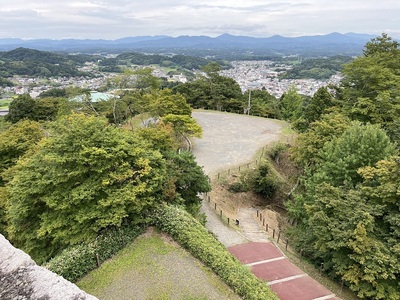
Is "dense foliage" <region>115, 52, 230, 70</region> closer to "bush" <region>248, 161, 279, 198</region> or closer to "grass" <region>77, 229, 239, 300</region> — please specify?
"bush" <region>248, 161, 279, 198</region>

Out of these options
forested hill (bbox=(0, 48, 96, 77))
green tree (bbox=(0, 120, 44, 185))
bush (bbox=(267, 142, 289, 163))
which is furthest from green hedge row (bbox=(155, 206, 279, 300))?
forested hill (bbox=(0, 48, 96, 77))

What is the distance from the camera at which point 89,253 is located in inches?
340

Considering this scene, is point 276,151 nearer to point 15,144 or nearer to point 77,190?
point 77,190

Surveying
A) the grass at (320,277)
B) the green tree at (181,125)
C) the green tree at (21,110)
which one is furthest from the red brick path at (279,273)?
the green tree at (21,110)

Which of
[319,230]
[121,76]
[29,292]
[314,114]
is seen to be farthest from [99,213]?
[314,114]

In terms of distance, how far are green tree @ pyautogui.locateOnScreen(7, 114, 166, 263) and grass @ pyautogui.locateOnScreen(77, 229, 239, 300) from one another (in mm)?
1119

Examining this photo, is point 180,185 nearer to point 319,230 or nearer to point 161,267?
point 161,267

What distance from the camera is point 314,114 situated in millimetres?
25391

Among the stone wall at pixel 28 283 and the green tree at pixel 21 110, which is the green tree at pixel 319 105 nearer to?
the stone wall at pixel 28 283

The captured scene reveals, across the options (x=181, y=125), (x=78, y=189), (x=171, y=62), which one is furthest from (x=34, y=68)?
(x=78, y=189)

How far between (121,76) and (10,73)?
8901cm

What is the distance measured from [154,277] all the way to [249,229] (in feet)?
19.3

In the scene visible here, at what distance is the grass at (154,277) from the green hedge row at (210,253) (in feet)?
0.73

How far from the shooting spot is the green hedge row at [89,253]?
816 cm
